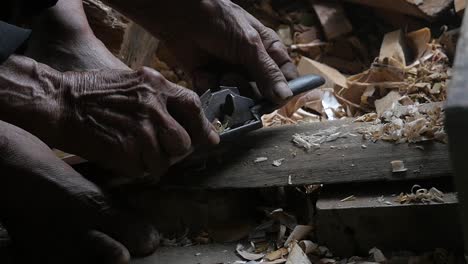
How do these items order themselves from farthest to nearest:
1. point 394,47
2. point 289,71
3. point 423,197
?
1. point 394,47
2. point 289,71
3. point 423,197

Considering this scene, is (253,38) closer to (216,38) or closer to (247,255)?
(216,38)

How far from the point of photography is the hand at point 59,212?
5.29ft

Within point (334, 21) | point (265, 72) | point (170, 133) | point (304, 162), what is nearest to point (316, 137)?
point (304, 162)

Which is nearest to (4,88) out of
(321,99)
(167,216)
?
(167,216)

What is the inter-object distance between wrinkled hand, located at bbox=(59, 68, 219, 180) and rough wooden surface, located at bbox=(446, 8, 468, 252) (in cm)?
63

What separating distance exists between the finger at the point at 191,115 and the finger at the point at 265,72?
271mm

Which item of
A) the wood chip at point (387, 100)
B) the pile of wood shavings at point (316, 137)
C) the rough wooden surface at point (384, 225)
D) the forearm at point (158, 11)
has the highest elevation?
the forearm at point (158, 11)

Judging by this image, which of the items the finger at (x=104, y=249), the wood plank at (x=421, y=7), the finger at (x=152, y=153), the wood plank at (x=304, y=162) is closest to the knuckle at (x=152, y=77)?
the finger at (x=152, y=153)

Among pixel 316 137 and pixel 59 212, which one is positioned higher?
pixel 316 137

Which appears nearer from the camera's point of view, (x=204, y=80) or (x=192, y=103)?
(x=192, y=103)

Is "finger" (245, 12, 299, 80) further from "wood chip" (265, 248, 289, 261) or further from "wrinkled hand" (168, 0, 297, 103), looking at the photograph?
"wood chip" (265, 248, 289, 261)

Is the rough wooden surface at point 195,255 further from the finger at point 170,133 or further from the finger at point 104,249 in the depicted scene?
the finger at point 170,133

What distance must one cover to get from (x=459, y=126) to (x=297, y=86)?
0.84 meters

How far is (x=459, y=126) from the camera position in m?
0.97
